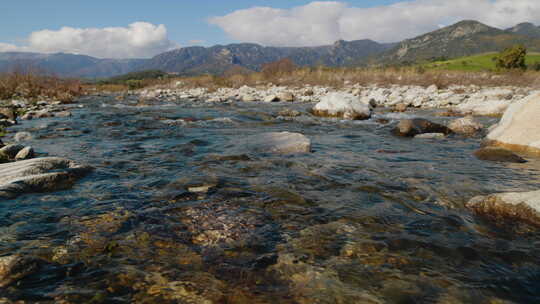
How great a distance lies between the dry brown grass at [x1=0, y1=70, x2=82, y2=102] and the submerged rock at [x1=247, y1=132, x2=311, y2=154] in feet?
61.7

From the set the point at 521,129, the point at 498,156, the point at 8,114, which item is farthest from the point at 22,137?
the point at 521,129

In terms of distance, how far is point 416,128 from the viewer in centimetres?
827

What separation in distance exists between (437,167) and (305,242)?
355 cm

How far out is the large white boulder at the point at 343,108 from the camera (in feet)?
38.0

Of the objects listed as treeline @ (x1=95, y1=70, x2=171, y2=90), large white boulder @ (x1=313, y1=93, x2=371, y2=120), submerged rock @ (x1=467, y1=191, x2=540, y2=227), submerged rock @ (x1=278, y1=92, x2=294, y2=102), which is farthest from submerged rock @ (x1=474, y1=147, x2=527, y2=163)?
treeline @ (x1=95, y1=70, x2=171, y2=90)

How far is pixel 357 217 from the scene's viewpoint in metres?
3.17

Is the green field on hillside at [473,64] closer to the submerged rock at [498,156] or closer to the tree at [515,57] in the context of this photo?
the tree at [515,57]

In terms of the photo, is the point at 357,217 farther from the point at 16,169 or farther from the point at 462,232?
the point at 16,169

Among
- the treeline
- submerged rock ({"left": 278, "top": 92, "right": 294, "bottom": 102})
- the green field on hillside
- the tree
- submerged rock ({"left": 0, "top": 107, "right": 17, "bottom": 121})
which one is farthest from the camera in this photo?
the green field on hillside

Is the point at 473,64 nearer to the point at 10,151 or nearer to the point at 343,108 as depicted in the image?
the point at 343,108

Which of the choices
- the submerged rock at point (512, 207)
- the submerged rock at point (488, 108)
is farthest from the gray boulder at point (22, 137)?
the submerged rock at point (488, 108)

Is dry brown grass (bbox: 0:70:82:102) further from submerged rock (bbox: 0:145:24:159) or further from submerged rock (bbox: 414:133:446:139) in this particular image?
submerged rock (bbox: 414:133:446:139)

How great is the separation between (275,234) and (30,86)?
23.1 m

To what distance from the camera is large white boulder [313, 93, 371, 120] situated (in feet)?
38.0
